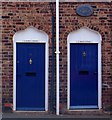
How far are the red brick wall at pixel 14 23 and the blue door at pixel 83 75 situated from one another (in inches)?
29.3

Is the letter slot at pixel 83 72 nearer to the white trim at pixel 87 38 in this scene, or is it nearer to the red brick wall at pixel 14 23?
the white trim at pixel 87 38

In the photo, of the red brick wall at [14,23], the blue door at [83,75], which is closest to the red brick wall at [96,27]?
the blue door at [83,75]

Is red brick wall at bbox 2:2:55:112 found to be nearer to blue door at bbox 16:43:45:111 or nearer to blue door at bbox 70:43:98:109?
blue door at bbox 16:43:45:111

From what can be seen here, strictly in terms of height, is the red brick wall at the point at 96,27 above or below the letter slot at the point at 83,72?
Answer: above

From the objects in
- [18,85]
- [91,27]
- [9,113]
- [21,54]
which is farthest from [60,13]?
[9,113]

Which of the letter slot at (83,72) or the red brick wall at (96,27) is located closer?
the red brick wall at (96,27)

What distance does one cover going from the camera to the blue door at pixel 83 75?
10781mm

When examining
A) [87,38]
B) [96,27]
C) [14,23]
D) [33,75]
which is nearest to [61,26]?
[87,38]

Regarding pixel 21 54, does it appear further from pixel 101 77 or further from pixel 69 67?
pixel 101 77

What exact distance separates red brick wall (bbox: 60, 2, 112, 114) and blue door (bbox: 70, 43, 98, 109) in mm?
239

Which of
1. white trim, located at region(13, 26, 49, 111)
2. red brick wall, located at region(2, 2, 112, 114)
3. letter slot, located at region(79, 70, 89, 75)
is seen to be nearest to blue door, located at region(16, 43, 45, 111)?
white trim, located at region(13, 26, 49, 111)

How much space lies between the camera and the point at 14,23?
1067cm

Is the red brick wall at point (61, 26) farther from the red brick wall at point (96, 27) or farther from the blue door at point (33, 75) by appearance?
the blue door at point (33, 75)

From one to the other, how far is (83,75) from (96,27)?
1457 mm
